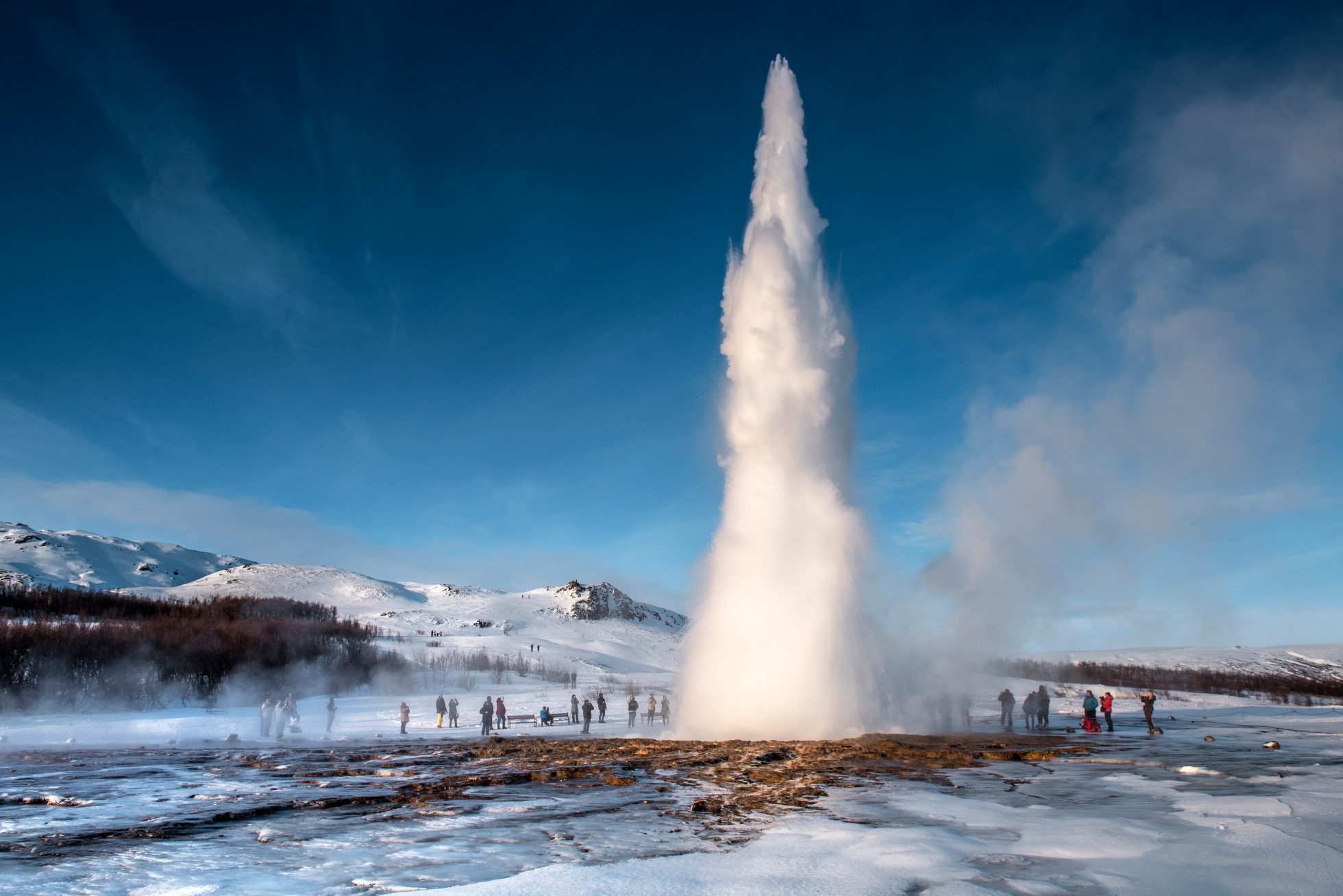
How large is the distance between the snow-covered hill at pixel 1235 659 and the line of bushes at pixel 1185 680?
1761 centimetres

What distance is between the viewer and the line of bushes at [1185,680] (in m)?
85.9

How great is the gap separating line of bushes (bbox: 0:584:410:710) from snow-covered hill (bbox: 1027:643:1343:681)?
A: 127 metres

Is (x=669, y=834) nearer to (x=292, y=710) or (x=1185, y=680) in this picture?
(x=292, y=710)

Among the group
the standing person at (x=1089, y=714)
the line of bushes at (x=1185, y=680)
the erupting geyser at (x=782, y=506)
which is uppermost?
the erupting geyser at (x=782, y=506)

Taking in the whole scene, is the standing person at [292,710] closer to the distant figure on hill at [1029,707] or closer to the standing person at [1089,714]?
the distant figure on hill at [1029,707]

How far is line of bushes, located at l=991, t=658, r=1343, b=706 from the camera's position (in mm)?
85875

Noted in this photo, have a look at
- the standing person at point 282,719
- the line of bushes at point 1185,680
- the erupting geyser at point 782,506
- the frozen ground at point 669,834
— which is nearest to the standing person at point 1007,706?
the erupting geyser at point 782,506

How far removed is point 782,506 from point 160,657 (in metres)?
49.5

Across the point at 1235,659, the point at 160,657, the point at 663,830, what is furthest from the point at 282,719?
the point at 1235,659

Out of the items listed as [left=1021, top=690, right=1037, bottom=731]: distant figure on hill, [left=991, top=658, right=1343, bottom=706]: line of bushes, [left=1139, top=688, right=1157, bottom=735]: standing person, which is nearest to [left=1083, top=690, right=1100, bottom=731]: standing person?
[left=1139, top=688, right=1157, bottom=735]: standing person

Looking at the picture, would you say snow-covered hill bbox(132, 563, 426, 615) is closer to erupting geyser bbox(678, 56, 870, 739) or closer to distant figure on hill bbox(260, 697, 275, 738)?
distant figure on hill bbox(260, 697, 275, 738)

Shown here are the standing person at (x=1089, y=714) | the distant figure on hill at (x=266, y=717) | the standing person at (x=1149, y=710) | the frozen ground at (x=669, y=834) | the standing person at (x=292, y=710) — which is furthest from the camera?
the standing person at (x=292, y=710)

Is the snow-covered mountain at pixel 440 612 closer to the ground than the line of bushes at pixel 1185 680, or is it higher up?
higher up

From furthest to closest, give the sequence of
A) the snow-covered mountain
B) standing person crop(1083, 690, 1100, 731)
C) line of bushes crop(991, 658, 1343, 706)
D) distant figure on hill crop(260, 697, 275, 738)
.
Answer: the snow-covered mountain
line of bushes crop(991, 658, 1343, 706)
distant figure on hill crop(260, 697, 275, 738)
standing person crop(1083, 690, 1100, 731)
